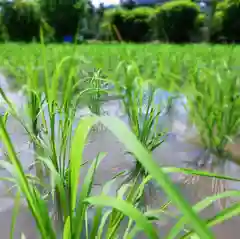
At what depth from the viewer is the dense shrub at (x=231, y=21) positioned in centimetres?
2028

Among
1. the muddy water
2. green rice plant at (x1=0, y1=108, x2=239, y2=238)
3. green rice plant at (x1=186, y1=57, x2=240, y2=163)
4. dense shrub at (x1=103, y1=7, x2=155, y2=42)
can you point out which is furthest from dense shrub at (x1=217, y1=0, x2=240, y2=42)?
green rice plant at (x1=0, y1=108, x2=239, y2=238)

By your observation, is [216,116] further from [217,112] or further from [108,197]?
[108,197]

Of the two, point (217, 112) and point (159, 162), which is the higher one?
point (217, 112)

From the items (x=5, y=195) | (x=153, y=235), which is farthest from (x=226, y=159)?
(x=153, y=235)

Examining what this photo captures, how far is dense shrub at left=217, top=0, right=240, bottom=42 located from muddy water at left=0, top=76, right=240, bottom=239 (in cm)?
1939

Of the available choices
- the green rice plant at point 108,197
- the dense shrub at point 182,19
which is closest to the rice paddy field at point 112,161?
the green rice plant at point 108,197

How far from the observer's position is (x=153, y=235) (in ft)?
1.37

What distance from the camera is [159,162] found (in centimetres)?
145

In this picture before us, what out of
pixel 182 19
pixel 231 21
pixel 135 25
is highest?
pixel 182 19

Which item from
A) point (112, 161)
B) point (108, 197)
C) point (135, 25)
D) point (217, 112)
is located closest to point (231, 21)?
point (135, 25)

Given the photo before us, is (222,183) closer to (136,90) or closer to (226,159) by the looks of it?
(226,159)

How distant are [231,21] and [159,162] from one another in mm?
20442

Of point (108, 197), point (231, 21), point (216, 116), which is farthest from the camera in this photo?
point (231, 21)

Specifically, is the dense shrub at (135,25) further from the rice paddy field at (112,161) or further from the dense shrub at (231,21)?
the rice paddy field at (112,161)
